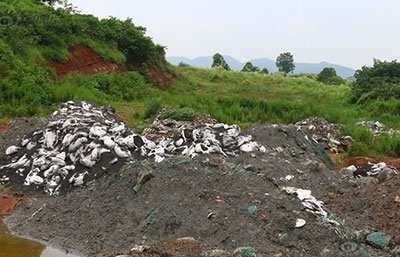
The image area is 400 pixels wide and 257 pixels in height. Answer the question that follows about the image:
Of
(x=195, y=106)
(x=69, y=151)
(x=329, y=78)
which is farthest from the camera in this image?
(x=329, y=78)

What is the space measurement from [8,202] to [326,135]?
807 centimetres

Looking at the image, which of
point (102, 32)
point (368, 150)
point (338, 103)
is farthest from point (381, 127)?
point (102, 32)

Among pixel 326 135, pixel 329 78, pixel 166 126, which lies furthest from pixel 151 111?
pixel 329 78

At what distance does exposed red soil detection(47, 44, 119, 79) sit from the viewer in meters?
16.4

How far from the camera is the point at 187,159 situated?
624cm

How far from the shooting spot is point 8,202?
642 cm

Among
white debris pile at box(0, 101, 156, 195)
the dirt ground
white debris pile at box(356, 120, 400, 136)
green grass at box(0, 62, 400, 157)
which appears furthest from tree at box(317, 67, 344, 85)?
the dirt ground

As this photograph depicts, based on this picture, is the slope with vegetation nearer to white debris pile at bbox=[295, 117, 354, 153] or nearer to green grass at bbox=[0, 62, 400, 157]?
green grass at bbox=[0, 62, 400, 157]

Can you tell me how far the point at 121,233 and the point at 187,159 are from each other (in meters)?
1.57

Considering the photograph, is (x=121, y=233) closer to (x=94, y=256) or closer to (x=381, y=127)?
(x=94, y=256)

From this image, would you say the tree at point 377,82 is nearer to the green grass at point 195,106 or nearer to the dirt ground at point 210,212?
the green grass at point 195,106

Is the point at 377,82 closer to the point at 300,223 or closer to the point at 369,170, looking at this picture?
the point at 369,170

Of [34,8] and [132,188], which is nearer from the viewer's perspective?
[132,188]

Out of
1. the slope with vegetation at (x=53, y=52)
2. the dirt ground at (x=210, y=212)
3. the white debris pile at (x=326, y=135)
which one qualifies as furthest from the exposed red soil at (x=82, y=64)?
the dirt ground at (x=210, y=212)
